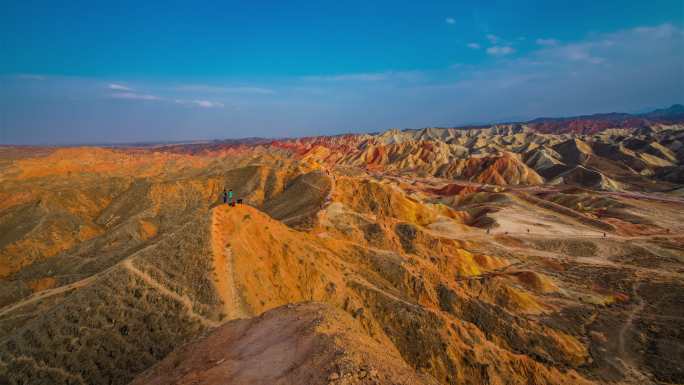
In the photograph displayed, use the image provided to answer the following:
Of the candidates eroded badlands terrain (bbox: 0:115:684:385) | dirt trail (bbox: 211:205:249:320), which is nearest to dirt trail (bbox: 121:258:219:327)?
eroded badlands terrain (bbox: 0:115:684:385)

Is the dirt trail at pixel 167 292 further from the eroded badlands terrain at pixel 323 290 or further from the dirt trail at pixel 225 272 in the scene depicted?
the dirt trail at pixel 225 272

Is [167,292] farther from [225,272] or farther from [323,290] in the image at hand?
[323,290]

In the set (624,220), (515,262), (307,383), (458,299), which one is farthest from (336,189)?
(624,220)

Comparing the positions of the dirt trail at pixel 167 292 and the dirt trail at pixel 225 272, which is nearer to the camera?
the dirt trail at pixel 167 292

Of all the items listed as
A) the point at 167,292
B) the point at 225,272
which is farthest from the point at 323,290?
the point at 167,292

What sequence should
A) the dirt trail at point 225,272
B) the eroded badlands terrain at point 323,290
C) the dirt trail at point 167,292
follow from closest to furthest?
the eroded badlands terrain at point 323,290 < the dirt trail at point 167,292 < the dirt trail at point 225,272

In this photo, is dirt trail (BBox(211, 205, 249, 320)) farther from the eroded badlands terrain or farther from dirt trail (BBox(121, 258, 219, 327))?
dirt trail (BBox(121, 258, 219, 327))

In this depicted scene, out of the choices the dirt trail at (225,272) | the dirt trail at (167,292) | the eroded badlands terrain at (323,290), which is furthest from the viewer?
the dirt trail at (225,272)

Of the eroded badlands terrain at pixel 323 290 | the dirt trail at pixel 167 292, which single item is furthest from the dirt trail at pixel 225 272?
the dirt trail at pixel 167 292
